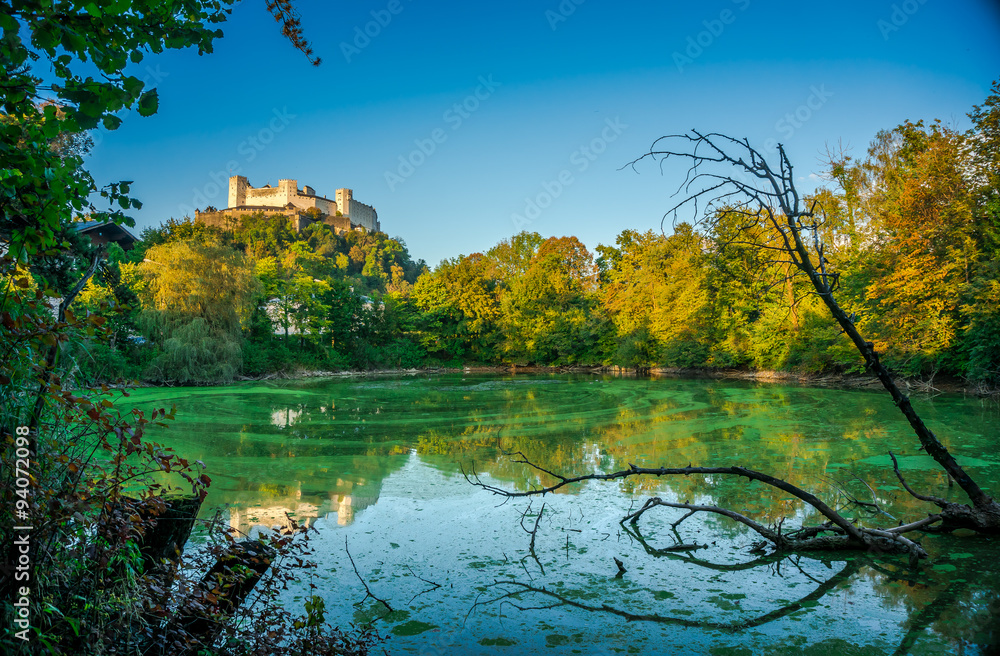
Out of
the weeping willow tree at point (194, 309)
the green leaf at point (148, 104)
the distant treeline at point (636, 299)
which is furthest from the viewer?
the weeping willow tree at point (194, 309)

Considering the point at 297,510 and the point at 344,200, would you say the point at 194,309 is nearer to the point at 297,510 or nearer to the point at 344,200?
the point at 297,510

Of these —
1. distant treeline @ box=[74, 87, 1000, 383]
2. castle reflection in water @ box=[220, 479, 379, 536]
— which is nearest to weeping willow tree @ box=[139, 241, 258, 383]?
distant treeline @ box=[74, 87, 1000, 383]

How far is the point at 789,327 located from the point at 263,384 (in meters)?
20.3

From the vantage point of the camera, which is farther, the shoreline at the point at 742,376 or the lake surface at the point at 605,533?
the shoreline at the point at 742,376

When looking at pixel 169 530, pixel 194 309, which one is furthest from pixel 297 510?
pixel 194 309

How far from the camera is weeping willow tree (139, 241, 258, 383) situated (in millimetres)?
18391

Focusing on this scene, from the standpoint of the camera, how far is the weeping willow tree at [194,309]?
18391 mm

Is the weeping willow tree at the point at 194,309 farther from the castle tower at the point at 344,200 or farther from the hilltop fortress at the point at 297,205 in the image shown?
the castle tower at the point at 344,200

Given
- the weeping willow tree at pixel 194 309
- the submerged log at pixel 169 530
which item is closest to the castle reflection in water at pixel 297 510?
the submerged log at pixel 169 530

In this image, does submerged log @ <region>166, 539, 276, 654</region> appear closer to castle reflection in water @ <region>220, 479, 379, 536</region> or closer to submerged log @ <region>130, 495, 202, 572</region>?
submerged log @ <region>130, 495, 202, 572</region>

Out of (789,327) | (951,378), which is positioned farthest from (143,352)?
(951,378)

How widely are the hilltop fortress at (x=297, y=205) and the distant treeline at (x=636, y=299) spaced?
28998 millimetres

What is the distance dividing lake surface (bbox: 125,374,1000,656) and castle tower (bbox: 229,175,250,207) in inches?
2884

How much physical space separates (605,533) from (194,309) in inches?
753
